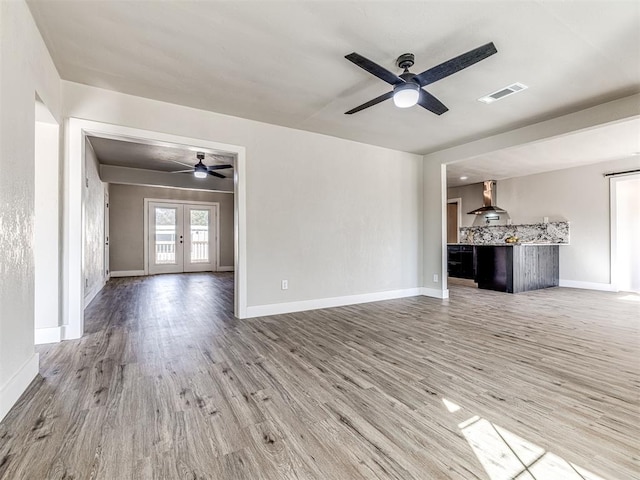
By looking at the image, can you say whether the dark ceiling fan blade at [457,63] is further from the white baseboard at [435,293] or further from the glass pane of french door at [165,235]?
the glass pane of french door at [165,235]

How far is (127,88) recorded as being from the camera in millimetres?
3049

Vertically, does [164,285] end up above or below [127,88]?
below

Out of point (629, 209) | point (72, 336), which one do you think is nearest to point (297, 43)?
point (72, 336)

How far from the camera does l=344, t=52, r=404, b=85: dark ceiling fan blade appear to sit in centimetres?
209

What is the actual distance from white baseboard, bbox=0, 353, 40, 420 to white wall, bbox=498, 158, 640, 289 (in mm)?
8612

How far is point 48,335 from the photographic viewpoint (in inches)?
113

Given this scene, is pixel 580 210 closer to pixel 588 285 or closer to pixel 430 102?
pixel 588 285

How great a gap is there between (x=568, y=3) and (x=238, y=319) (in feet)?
13.6

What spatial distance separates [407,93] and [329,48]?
2.41ft

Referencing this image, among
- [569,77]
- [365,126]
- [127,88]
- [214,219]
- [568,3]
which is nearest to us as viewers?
[568,3]

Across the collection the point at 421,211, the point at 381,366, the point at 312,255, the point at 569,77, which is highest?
the point at 569,77

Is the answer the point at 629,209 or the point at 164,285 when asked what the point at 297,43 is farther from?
the point at 629,209

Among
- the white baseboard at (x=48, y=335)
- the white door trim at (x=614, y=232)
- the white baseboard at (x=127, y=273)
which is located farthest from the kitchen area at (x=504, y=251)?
the white baseboard at (x=127, y=273)

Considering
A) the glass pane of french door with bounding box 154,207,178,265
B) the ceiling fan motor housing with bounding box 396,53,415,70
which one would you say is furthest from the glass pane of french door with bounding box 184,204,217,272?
the ceiling fan motor housing with bounding box 396,53,415,70
